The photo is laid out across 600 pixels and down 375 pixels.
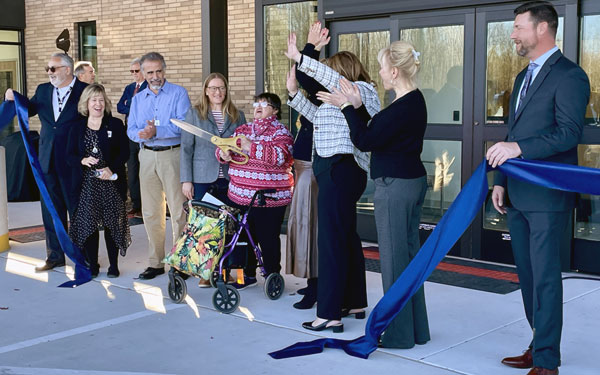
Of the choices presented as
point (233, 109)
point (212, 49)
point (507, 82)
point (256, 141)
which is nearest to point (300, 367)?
point (256, 141)

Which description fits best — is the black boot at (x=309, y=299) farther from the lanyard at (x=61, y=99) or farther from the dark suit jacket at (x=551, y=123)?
the lanyard at (x=61, y=99)

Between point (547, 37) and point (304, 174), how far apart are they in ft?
7.79

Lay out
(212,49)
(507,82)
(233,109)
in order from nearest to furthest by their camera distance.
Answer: (233,109) → (507,82) → (212,49)

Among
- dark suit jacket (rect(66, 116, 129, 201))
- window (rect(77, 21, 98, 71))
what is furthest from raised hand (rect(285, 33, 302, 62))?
window (rect(77, 21, 98, 71))

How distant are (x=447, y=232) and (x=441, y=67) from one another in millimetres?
3838

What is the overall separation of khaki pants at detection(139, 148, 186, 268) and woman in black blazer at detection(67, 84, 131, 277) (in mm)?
234

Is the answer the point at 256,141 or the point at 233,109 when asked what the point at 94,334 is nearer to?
the point at 256,141

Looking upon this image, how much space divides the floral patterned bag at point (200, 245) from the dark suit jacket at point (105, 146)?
136cm

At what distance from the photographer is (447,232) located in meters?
4.91

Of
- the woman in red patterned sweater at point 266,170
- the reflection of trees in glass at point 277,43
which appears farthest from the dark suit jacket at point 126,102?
the woman in red patterned sweater at point 266,170

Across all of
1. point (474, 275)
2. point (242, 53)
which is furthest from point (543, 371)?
point (242, 53)

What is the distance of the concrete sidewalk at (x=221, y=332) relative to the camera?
5.02 meters

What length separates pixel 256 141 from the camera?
6.43 metres

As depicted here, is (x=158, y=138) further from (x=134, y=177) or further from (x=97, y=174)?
(x=134, y=177)
